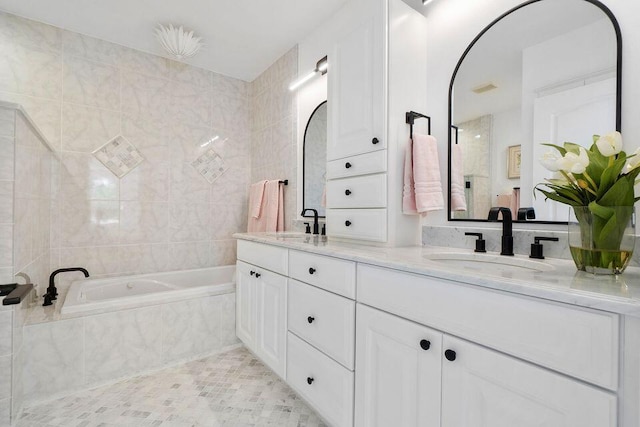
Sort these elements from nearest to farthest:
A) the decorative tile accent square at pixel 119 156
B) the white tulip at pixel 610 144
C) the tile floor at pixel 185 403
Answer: the white tulip at pixel 610 144, the tile floor at pixel 185 403, the decorative tile accent square at pixel 119 156

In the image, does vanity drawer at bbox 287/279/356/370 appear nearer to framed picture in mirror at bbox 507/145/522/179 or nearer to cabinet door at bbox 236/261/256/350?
cabinet door at bbox 236/261/256/350

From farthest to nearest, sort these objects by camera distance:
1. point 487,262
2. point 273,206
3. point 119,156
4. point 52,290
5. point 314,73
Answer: point 273,206
point 119,156
point 314,73
point 52,290
point 487,262

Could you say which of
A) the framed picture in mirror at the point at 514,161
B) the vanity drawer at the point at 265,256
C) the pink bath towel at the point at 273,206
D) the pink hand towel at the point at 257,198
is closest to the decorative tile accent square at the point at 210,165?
the pink hand towel at the point at 257,198

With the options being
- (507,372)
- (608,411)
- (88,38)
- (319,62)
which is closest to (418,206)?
(507,372)

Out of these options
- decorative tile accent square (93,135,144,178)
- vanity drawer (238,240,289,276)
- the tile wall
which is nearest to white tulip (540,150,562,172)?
vanity drawer (238,240,289,276)

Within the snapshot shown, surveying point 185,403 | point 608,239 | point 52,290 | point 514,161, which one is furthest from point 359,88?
point 52,290

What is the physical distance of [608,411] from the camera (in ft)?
1.89

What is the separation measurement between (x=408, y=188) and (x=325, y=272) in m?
0.58

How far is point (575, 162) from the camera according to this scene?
31.0 inches

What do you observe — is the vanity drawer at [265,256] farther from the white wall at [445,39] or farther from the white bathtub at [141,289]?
the white wall at [445,39]

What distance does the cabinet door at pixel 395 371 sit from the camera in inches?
34.7

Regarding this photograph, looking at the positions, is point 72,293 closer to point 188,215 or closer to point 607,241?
point 188,215

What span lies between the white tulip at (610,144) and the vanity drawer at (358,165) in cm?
81

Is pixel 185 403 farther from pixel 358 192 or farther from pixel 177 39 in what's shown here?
pixel 177 39
